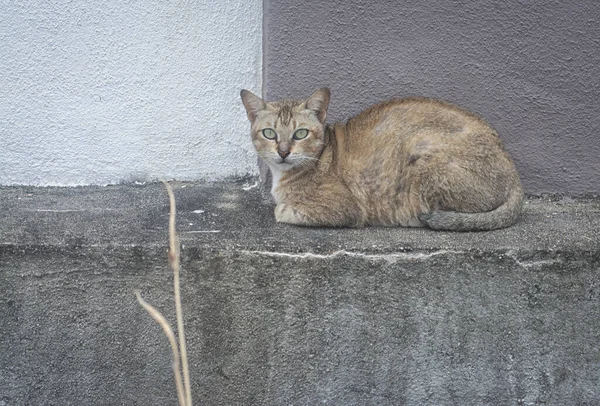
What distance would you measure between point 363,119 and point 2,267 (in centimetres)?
203

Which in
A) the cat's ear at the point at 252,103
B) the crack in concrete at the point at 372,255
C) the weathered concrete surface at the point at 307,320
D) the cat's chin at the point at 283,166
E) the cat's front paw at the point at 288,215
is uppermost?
the cat's ear at the point at 252,103

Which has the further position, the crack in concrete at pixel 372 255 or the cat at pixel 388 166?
the cat at pixel 388 166

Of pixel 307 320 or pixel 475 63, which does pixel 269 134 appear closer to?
pixel 307 320

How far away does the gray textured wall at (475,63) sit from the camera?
4.11 metres

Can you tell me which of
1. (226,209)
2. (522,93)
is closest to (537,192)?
(522,93)

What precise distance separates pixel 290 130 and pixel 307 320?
1.05 m

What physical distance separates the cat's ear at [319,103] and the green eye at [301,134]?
0.41 feet

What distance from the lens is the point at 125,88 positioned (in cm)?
452

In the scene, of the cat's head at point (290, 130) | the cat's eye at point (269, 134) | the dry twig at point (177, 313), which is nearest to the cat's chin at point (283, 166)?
the cat's head at point (290, 130)

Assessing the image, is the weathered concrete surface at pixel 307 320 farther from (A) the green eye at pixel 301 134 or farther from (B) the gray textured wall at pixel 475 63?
(B) the gray textured wall at pixel 475 63

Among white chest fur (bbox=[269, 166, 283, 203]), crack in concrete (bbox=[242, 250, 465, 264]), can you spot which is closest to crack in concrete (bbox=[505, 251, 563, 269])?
crack in concrete (bbox=[242, 250, 465, 264])

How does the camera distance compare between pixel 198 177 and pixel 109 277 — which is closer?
pixel 109 277

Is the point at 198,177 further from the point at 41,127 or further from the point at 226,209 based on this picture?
the point at 41,127

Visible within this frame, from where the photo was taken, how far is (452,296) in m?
3.44
